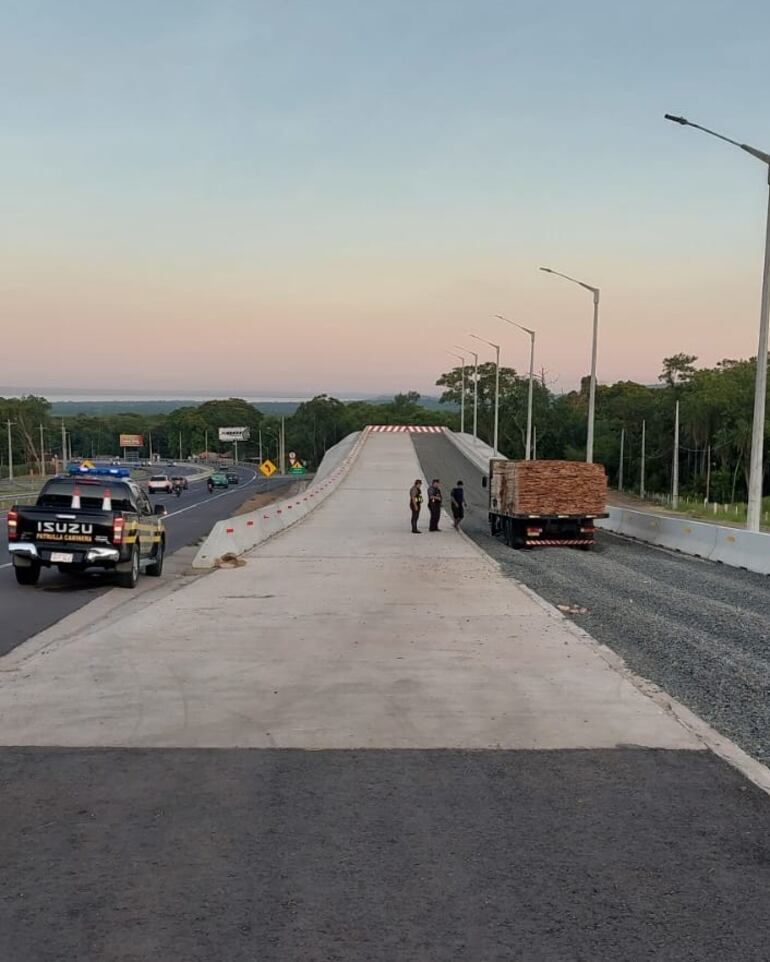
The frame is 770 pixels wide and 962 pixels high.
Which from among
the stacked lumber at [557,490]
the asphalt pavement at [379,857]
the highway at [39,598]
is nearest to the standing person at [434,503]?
the stacked lumber at [557,490]

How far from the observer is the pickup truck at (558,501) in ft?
89.8

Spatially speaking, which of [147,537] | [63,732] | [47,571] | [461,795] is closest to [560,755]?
Answer: [461,795]

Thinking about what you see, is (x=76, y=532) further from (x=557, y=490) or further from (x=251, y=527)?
(x=557, y=490)

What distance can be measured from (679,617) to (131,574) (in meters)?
9.56

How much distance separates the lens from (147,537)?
65.8 feet

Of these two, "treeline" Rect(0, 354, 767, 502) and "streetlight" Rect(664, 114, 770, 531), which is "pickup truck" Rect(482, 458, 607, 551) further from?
"treeline" Rect(0, 354, 767, 502)

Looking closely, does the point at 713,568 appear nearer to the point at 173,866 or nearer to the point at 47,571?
the point at 47,571

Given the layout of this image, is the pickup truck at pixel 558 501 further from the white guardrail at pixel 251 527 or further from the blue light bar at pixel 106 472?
the blue light bar at pixel 106 472

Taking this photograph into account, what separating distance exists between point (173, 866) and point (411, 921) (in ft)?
4.28

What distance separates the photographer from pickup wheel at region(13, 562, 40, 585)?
716 inches

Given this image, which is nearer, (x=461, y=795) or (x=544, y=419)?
(x=461, y=795)

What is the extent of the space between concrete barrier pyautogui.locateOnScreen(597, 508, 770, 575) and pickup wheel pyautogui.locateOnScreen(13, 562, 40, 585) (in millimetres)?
14260

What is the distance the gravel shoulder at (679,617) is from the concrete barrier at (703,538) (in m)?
0.38

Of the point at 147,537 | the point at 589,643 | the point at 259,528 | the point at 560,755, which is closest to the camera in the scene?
the point at 560,755
